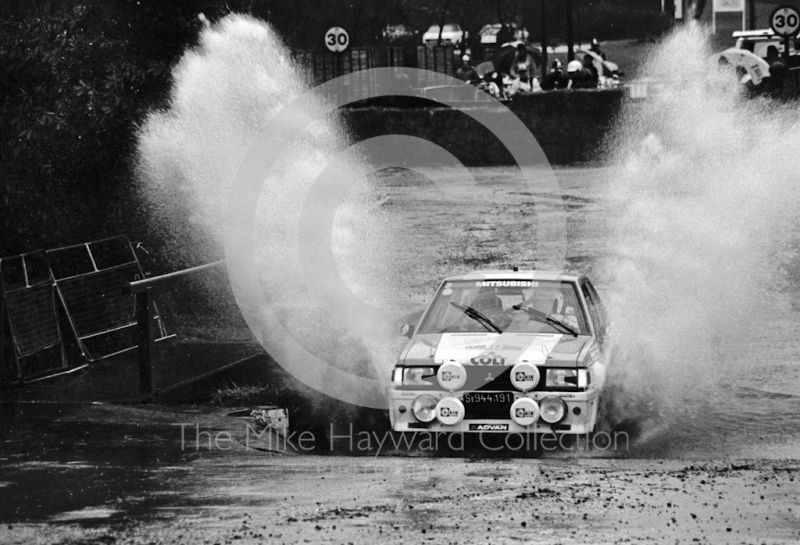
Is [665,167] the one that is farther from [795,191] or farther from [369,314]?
[369,314]

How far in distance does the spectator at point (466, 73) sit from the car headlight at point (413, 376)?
20883mm

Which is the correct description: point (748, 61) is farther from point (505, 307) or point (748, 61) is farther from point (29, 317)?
point (29, 317)

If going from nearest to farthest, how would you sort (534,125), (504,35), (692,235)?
(692,235), (534,125), (504,35)

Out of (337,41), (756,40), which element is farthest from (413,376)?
(756,40)

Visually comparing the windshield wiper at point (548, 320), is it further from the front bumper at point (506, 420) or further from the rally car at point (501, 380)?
the front bumper at point (506, 420)

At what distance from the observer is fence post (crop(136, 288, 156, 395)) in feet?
33.7

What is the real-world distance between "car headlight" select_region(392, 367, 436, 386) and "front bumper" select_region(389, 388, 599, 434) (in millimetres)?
69

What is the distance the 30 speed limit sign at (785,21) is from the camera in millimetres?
25562

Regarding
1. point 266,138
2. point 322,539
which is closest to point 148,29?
point 266,138

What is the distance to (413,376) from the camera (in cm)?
861

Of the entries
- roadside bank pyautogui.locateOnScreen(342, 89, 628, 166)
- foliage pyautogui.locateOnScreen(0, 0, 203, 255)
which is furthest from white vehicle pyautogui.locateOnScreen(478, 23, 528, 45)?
foliage pyautogui.locateOnScreen(0, 0, 203, 255)

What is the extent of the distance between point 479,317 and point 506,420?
3.90ft

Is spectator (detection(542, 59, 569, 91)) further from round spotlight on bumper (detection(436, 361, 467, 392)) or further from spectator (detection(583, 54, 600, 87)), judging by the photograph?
round spotlight on bumper (detection(436, 361, 467, 392))

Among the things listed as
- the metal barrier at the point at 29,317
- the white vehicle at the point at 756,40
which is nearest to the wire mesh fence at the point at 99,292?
the metal barrier at the point at 29,317
